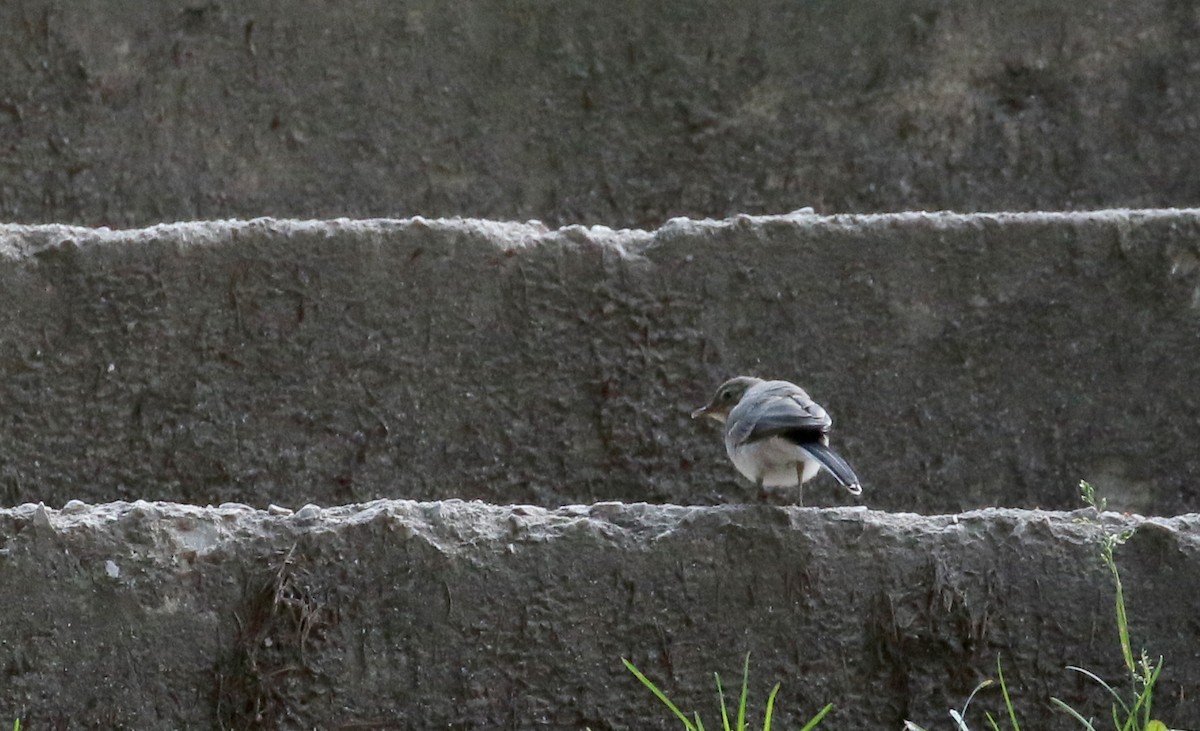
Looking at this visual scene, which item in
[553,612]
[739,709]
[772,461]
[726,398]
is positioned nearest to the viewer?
[739,709]

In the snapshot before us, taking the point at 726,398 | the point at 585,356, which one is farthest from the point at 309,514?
the point at 585,356

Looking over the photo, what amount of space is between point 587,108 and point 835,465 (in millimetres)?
3060

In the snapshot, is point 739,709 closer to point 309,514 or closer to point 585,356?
point 309,514

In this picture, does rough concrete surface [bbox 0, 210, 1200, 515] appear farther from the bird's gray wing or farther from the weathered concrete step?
the weathered concrete step

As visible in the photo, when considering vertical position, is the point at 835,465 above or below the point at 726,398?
above

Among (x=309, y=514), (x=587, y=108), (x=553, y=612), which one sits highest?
(x=587, y=108)

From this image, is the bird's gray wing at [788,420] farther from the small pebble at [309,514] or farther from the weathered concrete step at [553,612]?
the small pebble at [309,514]

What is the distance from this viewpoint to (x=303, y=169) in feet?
19.6

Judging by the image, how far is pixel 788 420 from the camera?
135 inches

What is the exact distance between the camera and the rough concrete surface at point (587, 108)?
5953 mm

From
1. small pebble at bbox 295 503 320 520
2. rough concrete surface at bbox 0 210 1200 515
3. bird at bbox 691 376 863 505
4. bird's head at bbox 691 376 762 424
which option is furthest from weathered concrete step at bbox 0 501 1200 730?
rough concrete surface at bbox 0 210 1200 515

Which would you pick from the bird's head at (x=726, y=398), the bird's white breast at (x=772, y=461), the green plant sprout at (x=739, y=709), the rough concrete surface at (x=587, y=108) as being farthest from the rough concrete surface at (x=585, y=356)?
the rough concrete surface at (x=587, y=108)

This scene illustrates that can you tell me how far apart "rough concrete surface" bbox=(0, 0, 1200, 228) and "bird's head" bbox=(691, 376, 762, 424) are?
2.08 metres

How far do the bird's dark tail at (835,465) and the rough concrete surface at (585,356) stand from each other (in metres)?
1.04
